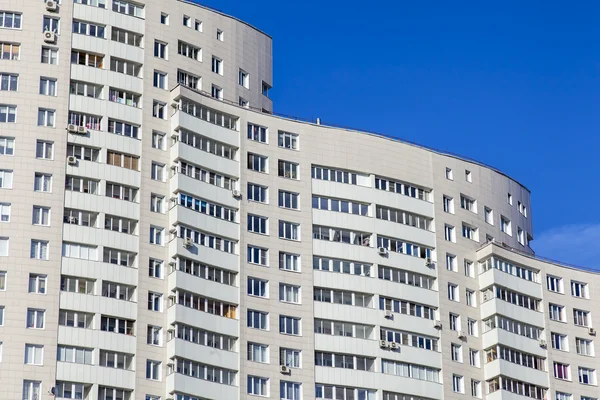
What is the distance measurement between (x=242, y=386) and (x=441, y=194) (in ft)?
88.3

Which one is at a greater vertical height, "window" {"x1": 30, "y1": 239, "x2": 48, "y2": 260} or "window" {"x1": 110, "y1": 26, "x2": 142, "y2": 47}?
"window" {"x1": 110, "y1": 26, "x2": 142, "y2": 47}

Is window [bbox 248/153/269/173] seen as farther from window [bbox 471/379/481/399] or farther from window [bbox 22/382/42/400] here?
A: window [bbox 22/382/42/400]

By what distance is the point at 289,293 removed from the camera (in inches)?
4508

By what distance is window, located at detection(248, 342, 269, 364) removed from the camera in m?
111

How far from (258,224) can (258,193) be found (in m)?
2.67

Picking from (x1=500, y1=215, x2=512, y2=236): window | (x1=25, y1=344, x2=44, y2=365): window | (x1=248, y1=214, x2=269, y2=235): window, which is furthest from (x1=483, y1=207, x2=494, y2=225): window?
(x1=25, y1=344, x2=44, y2=365): window

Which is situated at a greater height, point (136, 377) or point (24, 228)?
point (24, 228)

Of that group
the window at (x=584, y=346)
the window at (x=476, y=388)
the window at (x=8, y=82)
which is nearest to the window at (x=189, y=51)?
the window at (x=8, y=82)

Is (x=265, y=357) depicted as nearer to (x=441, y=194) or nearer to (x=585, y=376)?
(x=441, y=194)

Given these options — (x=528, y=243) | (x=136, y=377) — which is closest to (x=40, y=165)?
(x=136, y=377)

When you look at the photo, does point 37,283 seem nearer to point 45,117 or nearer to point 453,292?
point 45,117

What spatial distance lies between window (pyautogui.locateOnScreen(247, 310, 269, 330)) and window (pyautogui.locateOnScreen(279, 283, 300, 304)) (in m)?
2.33

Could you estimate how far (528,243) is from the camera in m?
138

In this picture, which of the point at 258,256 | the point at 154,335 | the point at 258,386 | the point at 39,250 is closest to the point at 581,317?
the point at 258,256
